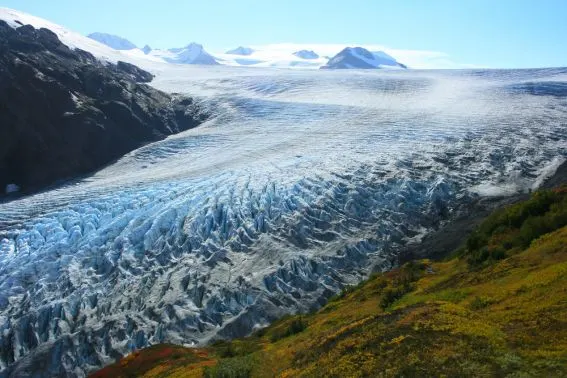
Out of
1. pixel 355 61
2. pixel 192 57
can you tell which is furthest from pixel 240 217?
pixel 192 57

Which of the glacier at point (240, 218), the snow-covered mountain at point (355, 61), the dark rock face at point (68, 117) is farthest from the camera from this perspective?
the snow-covered mountain at point (355, 61)

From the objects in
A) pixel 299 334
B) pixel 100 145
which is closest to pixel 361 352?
pixel 299 334

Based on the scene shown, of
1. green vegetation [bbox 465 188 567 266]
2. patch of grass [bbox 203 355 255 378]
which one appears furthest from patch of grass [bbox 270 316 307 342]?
green vegetation [bbox 465 188 567 266]

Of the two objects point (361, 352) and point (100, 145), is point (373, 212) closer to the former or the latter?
point (361, 352)

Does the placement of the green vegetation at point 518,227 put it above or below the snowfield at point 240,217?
above

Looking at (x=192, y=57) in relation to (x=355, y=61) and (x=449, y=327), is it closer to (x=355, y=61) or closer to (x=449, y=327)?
(x=355, y=61)

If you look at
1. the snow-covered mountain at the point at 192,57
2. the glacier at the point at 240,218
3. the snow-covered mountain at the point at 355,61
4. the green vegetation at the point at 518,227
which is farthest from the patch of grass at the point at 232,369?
the snow-covered mountain at the point at 192,57

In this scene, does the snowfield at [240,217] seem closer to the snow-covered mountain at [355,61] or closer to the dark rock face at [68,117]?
the dark rock face at [68,117]
